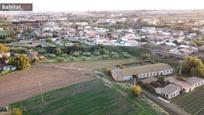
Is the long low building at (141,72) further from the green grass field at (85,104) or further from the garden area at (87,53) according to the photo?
the garden area at (87,53)

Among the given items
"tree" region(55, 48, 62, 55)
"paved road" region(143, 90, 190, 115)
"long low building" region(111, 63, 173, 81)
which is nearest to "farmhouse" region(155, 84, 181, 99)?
"paved road" region(143, 90, 190, 115)

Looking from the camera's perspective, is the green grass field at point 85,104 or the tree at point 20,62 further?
the tree at point 20,62

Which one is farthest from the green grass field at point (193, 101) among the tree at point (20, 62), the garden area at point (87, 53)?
the tree at point (20, 62)

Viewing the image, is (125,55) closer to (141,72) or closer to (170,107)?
(141,72)

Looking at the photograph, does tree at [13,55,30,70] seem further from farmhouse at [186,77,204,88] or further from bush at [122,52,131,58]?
farmhouse at [186,77,204,88]

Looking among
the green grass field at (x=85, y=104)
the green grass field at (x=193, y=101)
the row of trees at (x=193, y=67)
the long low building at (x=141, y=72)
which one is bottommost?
the green grass field at (x=85, y=104)

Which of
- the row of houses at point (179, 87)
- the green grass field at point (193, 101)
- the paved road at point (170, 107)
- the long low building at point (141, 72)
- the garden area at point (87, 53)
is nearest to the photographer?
the paved road at point (170, 107)
